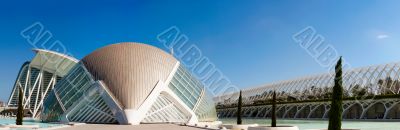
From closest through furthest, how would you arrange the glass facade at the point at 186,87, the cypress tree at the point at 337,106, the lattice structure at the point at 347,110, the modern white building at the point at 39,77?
the cypress tree at the point at 337,106, the glass facade at the point at 186,87, the lattice structure at the point at 347,110, the modern white building at the point at 39,77

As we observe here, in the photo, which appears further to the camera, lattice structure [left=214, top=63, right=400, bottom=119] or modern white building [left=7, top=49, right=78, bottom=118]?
modern white building [left=7, top=49, right=78, bottom=118]

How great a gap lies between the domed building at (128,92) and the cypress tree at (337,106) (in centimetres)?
1775

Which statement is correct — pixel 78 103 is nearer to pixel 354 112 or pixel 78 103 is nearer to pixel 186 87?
pixel 186 87

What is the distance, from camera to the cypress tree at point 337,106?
2259 centimetres

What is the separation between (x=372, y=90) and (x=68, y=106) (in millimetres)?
55685

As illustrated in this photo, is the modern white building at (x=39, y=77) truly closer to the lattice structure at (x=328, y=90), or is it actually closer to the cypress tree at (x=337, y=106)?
the lattice structure at (x=328, y=90)

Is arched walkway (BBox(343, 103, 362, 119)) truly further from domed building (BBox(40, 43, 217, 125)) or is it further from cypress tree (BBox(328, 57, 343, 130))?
cypress tree (BBox(328, 57, 343, 130))

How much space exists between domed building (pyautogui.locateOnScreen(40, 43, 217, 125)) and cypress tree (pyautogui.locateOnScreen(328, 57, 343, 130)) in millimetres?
17751

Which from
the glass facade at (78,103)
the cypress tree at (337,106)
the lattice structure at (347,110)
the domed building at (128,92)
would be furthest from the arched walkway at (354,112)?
the cypress tree at (337,106)

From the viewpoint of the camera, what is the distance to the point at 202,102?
42688 millimetres

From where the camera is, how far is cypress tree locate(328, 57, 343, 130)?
22594 mm

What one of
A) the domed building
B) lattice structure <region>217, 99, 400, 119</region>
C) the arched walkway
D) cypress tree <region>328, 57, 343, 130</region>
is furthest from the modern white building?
cypress tree <region>328, 57, 343, 130</region>

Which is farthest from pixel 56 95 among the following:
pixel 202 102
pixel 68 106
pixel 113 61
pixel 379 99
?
pixel 379 99

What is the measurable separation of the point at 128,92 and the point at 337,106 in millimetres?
21100
